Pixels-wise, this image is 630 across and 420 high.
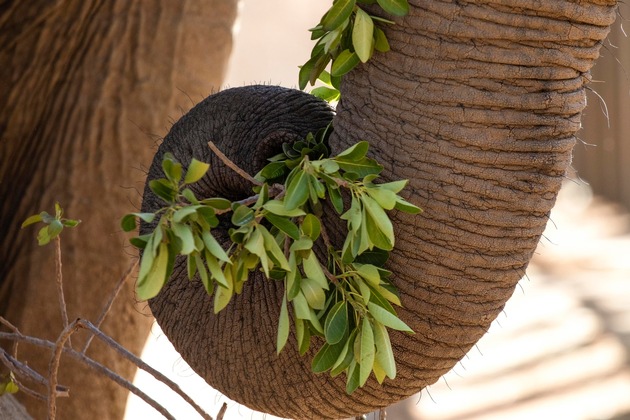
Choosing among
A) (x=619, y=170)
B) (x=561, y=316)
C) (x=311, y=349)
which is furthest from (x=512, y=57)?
(x=619, y=170)

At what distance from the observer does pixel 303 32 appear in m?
7.41

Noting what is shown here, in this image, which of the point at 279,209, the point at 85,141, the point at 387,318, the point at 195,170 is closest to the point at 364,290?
the point at 387,318

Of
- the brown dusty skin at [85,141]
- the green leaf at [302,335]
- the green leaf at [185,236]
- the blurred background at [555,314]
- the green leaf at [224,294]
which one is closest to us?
the green leaf at [185,236]

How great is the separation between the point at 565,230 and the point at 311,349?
588cm

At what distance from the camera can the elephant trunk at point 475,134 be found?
123 cm

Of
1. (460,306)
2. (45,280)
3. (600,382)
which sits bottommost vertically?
(600,382)

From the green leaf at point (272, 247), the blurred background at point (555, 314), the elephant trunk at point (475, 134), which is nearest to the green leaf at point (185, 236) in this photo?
the green leaf at point (272, 247)

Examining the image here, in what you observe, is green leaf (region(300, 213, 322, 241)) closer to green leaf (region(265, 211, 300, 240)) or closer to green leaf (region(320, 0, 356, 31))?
green leaf (region(265, 211, 300, 240))

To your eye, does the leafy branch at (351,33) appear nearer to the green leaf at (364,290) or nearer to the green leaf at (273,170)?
the green leaf at (273,170)

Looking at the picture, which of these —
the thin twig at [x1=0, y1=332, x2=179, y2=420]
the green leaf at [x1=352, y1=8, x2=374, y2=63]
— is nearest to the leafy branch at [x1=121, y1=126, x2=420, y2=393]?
the green leaf at [x1=352, y1=8, x2=374, y2=63]

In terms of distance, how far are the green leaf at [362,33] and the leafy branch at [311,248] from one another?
125 millimetres

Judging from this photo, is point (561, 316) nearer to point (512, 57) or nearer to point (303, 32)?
point (303, 32)

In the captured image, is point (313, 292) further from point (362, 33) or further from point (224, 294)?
point (362, 33)

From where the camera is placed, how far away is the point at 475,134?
1.23 metres
